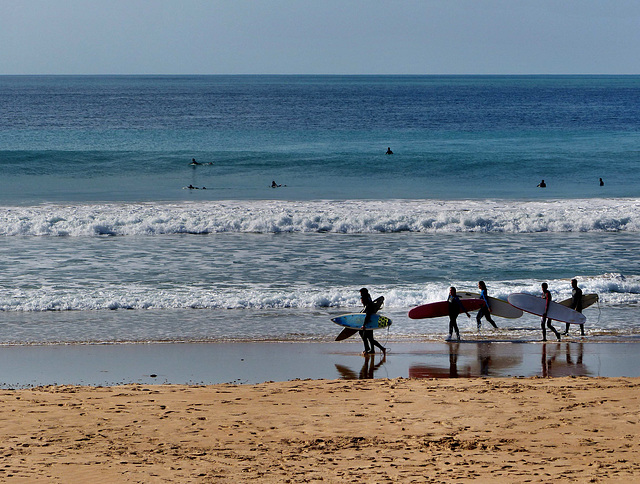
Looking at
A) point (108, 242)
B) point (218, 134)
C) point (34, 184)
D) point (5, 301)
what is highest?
point (218, 134)

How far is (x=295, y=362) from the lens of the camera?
558 inches

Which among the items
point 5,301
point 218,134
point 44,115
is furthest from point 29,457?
point 44,115

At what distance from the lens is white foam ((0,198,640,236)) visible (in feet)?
95.2

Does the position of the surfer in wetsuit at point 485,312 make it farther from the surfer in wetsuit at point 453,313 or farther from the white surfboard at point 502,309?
the surfer in wetsuit at point 453,313

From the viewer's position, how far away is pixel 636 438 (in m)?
9.11

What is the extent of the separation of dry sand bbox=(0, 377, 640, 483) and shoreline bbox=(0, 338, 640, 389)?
1029 millimetres

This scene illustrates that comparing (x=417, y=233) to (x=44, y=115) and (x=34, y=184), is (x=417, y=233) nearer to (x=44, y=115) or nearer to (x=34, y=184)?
(x=34, y=184)

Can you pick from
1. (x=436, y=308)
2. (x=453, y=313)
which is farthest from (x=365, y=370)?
(x=436, y=308)

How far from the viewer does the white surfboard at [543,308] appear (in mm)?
16297

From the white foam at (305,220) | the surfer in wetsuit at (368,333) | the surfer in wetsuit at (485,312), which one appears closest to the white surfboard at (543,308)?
the surfer in wetsuit at (485,312)

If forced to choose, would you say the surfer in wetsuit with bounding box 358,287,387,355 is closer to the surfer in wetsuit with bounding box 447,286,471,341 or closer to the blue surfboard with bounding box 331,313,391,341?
the blue surfboard with bounding box 331,313,391,341

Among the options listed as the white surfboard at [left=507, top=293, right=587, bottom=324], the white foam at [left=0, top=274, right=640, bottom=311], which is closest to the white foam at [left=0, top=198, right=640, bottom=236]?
the white foam at [left=0, top=274, right=640, bottom=311]

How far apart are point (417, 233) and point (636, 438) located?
2025 cm

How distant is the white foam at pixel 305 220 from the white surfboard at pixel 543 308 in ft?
40.1
